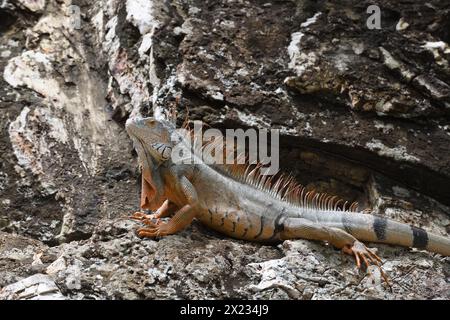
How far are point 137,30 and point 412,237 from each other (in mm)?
2661

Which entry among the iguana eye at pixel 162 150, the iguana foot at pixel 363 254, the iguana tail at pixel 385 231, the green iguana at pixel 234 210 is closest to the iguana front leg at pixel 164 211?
the green iguana at pixel 234 210

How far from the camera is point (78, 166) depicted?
16.7 feet

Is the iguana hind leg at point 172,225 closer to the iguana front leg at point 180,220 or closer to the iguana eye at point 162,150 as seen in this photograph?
the iguana front leg at point 180,220

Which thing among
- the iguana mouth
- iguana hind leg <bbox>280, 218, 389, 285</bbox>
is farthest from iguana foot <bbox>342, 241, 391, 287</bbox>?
the iguana mouth

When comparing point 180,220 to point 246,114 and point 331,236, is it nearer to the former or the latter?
point 331,236

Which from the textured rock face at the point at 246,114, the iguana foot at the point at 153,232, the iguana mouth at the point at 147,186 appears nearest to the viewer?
the iguana foot at the point at 153,232

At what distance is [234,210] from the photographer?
4105 millimetres

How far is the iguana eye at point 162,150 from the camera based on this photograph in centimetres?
406

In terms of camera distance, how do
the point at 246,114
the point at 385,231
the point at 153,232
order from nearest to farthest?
the point at 153,232, the point at 385,231, the point at 246,114

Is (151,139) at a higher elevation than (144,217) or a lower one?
higher

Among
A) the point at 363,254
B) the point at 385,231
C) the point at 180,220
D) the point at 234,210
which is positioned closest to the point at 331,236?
the point at 363,254

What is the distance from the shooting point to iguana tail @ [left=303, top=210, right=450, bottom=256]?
408 cm

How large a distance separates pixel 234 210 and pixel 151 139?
0.63 metres
